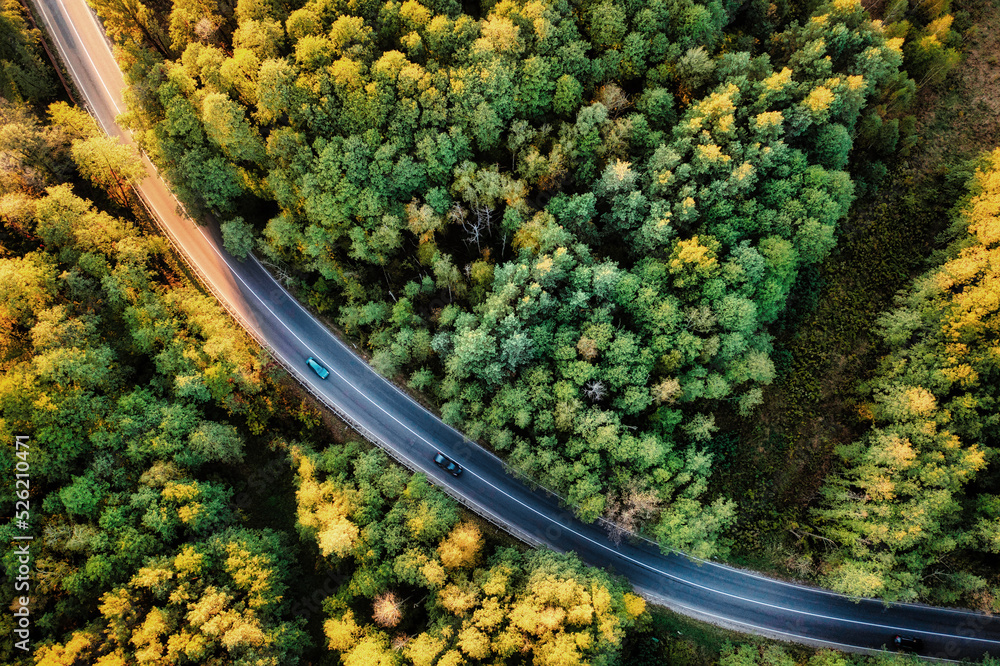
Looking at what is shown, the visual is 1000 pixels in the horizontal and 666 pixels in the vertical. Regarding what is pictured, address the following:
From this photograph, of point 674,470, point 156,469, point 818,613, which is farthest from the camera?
point 818,613

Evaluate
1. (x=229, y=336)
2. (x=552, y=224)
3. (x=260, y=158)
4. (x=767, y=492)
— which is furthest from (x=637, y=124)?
(x=229, y=336)

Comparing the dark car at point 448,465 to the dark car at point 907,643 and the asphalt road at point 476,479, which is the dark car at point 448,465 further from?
the dark car at point 907,643

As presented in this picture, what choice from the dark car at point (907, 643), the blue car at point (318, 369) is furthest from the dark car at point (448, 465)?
the dark car at point (907, 643)

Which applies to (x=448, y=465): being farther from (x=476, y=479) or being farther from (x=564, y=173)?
(x=564, y=173)

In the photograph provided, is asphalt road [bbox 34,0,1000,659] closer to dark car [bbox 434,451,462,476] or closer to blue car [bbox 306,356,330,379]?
blue car [bbox 306,356,330,379]

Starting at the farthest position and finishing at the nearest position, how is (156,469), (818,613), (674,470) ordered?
(818,613) < (674,470) < (156,469)

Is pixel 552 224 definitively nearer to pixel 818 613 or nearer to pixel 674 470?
pixel 674 470
